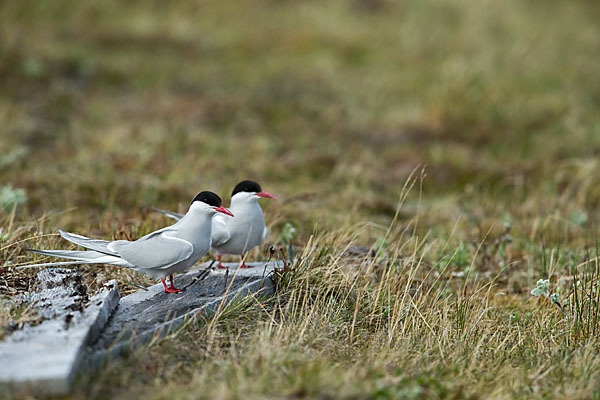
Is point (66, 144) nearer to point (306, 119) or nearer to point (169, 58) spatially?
point (306, 119)

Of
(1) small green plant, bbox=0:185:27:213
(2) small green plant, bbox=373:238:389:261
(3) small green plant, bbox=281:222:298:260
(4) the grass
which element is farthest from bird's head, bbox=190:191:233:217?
(1) small green plant, bbox=0:185:27:213

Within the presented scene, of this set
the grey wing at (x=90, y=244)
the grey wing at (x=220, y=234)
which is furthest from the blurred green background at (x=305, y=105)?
the grey wing at (x=90, y=244)

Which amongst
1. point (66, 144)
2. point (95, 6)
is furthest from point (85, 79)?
point (95, 6)

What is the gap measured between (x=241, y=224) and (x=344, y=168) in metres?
4.49

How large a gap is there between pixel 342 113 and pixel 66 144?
15.0 ft

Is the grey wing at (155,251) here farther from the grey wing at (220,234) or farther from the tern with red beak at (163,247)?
the grey wing at (220,234)

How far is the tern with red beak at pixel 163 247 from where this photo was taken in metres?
3.41

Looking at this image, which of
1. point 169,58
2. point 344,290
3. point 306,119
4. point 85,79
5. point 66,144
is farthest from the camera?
point 169,58

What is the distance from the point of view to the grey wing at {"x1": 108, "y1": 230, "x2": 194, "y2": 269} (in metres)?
3.40

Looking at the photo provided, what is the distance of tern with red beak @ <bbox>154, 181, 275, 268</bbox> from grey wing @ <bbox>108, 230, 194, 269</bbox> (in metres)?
0.53

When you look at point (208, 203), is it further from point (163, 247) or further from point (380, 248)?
point (380, 248)

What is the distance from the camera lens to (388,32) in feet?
50.9

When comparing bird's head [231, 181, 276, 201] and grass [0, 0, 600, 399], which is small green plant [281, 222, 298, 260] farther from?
bird's head [231, 181, 276, 201]

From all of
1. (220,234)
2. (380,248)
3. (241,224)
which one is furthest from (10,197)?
(380,248)
